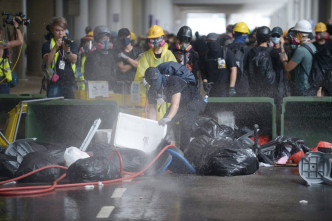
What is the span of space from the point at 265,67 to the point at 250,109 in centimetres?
85

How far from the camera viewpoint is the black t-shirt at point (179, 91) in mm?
8914

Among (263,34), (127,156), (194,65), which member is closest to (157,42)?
(194,65)

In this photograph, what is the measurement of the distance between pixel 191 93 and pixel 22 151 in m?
2.40

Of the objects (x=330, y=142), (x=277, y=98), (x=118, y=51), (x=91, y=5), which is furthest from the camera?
(x=91, y=5)

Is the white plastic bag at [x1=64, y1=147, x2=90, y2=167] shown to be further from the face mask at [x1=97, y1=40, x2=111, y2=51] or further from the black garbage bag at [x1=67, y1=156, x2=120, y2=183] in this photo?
the face mask at [x1=97, y1=40, x2=111, y2=51]

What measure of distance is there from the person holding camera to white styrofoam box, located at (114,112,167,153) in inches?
69.5

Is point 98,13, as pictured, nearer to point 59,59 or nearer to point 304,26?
point 59,59

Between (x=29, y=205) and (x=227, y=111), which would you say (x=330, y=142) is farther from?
(x=29, y=205)

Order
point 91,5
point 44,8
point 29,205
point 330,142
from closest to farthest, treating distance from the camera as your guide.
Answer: point 29,205 → point 330,142 → point 44,8 → point 91,5

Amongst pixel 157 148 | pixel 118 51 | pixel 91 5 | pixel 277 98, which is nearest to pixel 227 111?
pixel 277 98

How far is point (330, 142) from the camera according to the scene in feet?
34.0

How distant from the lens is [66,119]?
1040 cm

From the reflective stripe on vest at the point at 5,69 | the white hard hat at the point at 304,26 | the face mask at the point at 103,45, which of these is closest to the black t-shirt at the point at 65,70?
the reflective stripe on vest at the point at 5,69

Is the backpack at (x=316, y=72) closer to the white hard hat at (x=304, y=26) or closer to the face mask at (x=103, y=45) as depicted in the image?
the white hard hat at (x=304, y=26)
